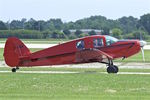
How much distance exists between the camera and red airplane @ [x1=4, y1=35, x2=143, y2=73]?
2686 cm

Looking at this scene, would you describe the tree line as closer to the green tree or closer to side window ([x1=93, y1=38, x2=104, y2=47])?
the green tree

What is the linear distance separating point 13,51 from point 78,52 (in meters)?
3.51

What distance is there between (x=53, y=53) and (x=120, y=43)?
3.57 m

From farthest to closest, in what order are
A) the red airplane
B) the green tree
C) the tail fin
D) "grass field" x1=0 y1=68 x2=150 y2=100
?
the green tree → the tail fin → the red airplane → "grass field" x1=0 y1=68 x2=150 y2=100

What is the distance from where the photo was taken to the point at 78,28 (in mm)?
141625

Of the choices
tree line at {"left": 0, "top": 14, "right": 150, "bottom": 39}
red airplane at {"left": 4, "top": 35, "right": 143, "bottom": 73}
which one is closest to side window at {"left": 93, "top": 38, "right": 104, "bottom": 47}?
red airplane at {"left": 4, "top": 35, "right": 143, "bottom": 73}

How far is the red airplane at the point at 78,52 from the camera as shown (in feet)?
88.1

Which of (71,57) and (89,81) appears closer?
(89,81)

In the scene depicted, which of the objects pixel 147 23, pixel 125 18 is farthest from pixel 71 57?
Answer: pixel 125 18

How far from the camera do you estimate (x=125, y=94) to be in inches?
627

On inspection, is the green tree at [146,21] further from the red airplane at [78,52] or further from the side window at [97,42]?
the side window at [97,42]

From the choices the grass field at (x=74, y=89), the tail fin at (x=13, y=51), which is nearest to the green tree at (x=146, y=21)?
the tail fin at (x=13, y=51)

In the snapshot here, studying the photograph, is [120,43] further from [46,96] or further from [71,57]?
[46,96]

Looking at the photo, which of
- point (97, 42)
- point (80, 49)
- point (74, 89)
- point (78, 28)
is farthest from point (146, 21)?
point (74, 89)
